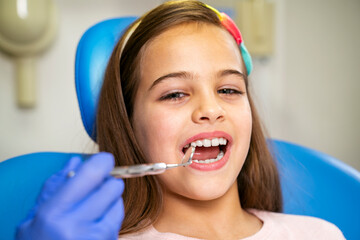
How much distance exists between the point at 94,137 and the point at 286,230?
1.85 feet

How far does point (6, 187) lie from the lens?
109 cm

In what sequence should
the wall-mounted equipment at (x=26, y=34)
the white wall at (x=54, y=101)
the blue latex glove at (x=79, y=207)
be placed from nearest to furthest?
the blue latex glove at (x=79, y=207), the wall-mounted equipment at (x=26, y=34), the white wall at (x=54, y=101)

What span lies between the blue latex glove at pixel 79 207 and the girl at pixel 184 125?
34 centimetres

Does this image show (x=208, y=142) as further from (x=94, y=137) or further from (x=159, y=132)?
(x=94, y=137)

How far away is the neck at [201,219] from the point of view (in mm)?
1001

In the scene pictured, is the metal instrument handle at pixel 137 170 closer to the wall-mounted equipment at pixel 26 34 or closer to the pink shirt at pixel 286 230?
the pink shirt at pixel 286 230

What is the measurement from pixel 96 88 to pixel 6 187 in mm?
347

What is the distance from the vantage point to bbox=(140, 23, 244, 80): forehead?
983mm

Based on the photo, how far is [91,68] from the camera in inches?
46.5

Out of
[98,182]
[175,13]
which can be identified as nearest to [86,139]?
[175,13]

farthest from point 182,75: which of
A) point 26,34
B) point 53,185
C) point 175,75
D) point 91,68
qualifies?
point 26,34

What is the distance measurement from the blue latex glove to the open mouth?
34 centimetres

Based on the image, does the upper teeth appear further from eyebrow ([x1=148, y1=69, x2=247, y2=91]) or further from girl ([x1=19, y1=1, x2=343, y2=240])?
eyebrow ([x1=148, y1=69, x2=247, y2=91])

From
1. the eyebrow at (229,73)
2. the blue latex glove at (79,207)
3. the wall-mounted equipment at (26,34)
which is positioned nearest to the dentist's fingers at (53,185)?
the blue latex glove at (79,207)
